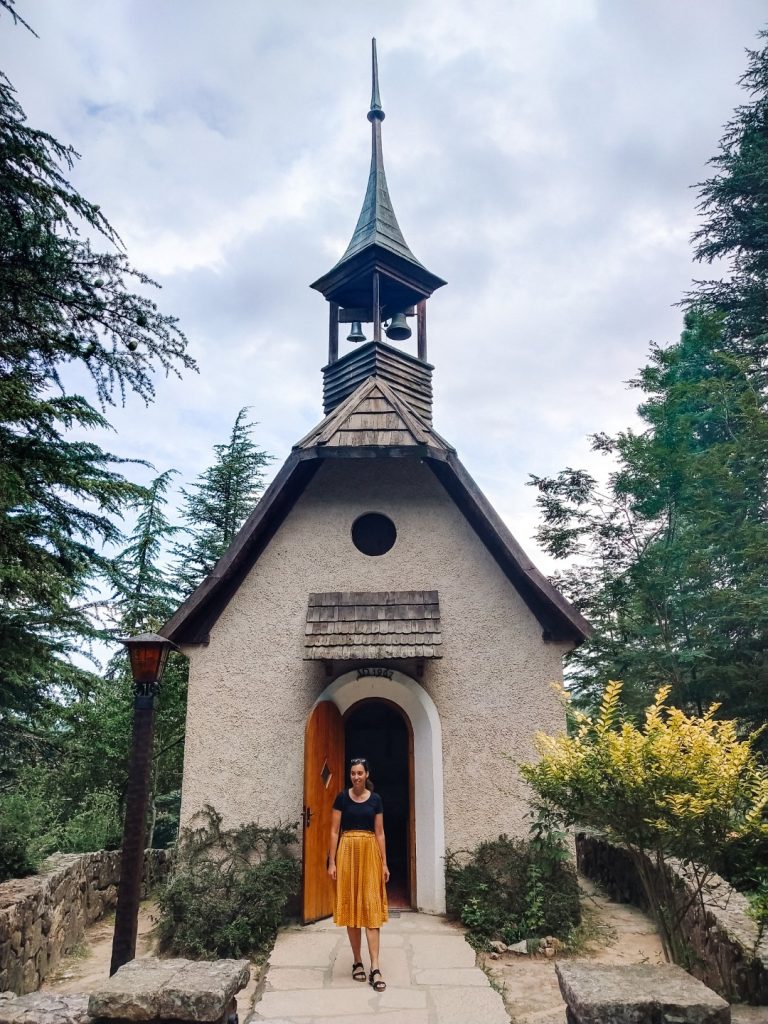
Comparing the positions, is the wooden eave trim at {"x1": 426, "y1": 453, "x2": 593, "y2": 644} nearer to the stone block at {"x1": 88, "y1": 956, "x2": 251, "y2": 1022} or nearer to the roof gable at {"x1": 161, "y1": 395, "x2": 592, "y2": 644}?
the roof gable at {"x1": 161, "y1": 395, "x2": 592, "y2": 644}

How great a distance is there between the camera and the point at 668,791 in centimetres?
425

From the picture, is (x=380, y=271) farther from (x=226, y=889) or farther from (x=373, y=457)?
(x=226, y=889)

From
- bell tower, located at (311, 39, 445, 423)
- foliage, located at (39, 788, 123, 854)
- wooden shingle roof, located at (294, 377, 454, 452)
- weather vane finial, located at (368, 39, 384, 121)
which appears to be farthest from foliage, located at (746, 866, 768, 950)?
weather vane finial, located at (368, 39, 384, 121)

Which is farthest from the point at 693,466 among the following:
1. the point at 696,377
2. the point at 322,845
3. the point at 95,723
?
the point at 95,723

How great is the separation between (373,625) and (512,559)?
6.22 feet

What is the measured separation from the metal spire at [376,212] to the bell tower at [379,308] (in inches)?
1.0

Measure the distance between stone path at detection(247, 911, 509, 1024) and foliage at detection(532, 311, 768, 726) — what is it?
7.51 metres

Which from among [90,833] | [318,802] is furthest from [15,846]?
[90,833]

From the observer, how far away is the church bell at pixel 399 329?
1145cm

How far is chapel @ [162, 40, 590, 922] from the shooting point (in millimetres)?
7652

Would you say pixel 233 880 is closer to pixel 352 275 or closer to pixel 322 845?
pixel 322 845

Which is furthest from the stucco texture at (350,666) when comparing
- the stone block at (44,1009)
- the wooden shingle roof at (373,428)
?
the stone block at (44,1009)

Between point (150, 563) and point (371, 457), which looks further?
point (150, 563)

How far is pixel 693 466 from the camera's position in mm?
13273
